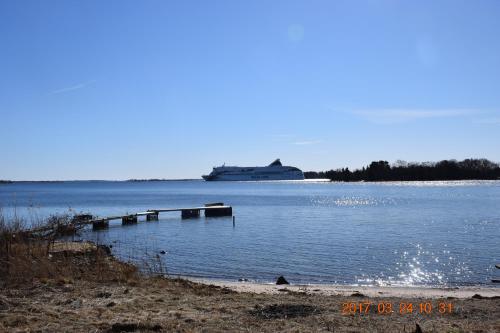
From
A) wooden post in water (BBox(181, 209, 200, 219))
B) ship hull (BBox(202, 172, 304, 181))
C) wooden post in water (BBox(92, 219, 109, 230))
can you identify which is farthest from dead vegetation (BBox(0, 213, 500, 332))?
ship hull (BBox(202, 172, 304, 181))

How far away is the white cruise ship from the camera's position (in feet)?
601

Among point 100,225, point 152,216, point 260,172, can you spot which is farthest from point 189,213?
point 260,172

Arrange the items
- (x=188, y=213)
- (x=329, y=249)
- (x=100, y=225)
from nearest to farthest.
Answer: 1. (x=329, y=249)
2. (x=100, y=225)
3. (x=188, y=213)

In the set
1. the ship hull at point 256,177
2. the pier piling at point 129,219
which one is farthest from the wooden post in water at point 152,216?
the ship hull at point 256,177

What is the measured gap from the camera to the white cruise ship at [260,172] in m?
183

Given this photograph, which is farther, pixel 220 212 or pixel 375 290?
pixel 220 212

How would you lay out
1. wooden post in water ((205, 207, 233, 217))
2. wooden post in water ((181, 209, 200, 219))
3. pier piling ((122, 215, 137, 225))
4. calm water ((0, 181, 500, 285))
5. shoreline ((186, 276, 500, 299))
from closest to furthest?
shoreline ((186, 276, 500, 299)), calm water ((0, 181, 500, 285)), pier piling ((122, 215, 137, 225)), wooden post in water ((181, 209, 200, 219)), wooden post in water ((205, 207, 233, 217))

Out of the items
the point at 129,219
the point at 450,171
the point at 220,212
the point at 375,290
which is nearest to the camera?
the point at 375,290

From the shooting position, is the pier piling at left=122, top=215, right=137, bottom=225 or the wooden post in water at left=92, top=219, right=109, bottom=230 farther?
the pier piling at left=122, top=215, right=137, bottom=225

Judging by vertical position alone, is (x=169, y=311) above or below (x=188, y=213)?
above

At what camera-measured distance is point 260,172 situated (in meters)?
184
